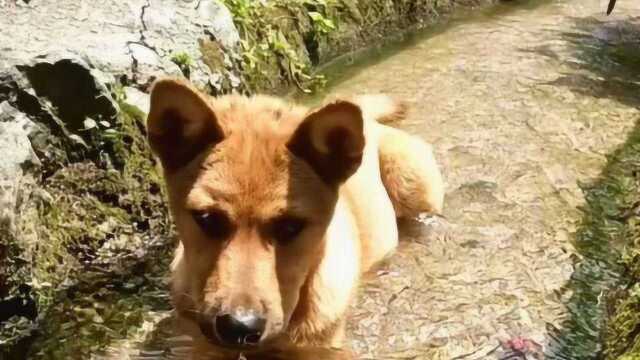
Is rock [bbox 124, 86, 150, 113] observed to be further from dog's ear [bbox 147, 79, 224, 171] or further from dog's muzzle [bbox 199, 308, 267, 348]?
dog's muzzle [bbox 199, 308, 267, 348]

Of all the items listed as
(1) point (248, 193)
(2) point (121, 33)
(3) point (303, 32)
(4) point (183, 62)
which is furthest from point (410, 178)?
(3) point (303, 32)

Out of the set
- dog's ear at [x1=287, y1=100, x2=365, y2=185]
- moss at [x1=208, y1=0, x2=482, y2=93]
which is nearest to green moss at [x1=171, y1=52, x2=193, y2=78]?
moss at [x1=208, y1=0, x2=482, y2=93]

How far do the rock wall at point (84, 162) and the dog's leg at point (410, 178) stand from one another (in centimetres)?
132

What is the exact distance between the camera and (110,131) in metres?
6.52

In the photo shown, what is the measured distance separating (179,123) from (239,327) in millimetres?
963

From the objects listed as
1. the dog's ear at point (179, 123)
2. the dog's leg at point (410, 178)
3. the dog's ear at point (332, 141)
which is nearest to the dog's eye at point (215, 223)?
the dog's ear at point (179, 123)

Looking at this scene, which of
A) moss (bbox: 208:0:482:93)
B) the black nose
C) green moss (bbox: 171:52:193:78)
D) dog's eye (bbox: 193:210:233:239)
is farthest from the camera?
moss (bbox: 208:0:482:93)

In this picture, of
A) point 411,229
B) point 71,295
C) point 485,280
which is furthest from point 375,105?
point 71,295

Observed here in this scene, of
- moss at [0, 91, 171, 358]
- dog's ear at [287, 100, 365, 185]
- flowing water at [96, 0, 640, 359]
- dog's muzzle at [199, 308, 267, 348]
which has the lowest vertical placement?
flowing water at [96, 0, 640, 359]

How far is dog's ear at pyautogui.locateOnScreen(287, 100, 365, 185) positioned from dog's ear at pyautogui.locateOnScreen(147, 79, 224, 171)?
358 mm

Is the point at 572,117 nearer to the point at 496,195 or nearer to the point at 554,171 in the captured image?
Result: the point at 554,171

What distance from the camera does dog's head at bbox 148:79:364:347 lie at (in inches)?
178

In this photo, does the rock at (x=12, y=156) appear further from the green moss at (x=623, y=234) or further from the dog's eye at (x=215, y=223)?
the green moss at (x=623, y=234)

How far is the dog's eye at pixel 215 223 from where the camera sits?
4.61 meters
